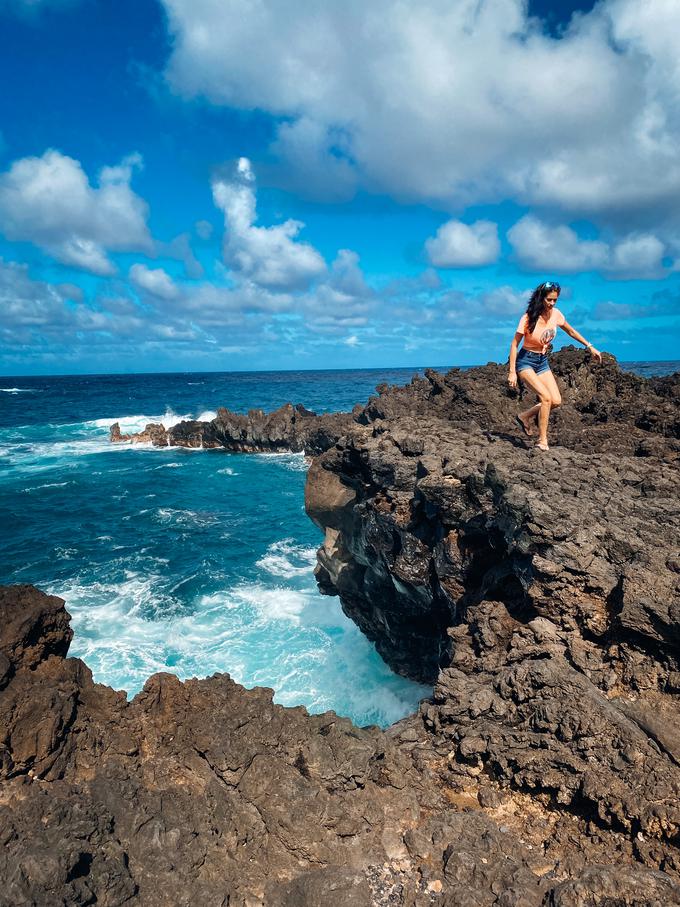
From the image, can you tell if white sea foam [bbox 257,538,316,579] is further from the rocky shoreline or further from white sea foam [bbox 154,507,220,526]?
the rocky shoreline

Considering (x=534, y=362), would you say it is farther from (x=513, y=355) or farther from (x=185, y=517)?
(x=185, y=517)

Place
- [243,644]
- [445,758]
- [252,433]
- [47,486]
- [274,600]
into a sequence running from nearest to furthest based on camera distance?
[445,758], [243,644], [274,600], [47,486], [252,433]

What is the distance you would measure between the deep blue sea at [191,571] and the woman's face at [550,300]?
9772 mm

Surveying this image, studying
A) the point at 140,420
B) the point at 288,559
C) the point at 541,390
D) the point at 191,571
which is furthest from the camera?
the point at 140,420

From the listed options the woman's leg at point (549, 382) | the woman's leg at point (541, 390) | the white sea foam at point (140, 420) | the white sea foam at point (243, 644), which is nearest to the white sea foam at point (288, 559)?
the white sea foam at point (243, 644)

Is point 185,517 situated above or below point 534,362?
below

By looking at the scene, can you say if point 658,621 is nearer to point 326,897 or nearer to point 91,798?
point 326,897

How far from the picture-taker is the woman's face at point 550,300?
8.70 m

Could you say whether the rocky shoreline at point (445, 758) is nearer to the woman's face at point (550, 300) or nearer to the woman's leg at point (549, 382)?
the woman's leg at point (549, 382)

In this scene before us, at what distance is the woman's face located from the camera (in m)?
8.70

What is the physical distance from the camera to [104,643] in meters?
17.2

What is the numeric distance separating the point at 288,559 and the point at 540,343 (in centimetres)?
1809

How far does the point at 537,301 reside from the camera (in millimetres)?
8938

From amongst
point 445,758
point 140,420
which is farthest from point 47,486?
point 445,758
